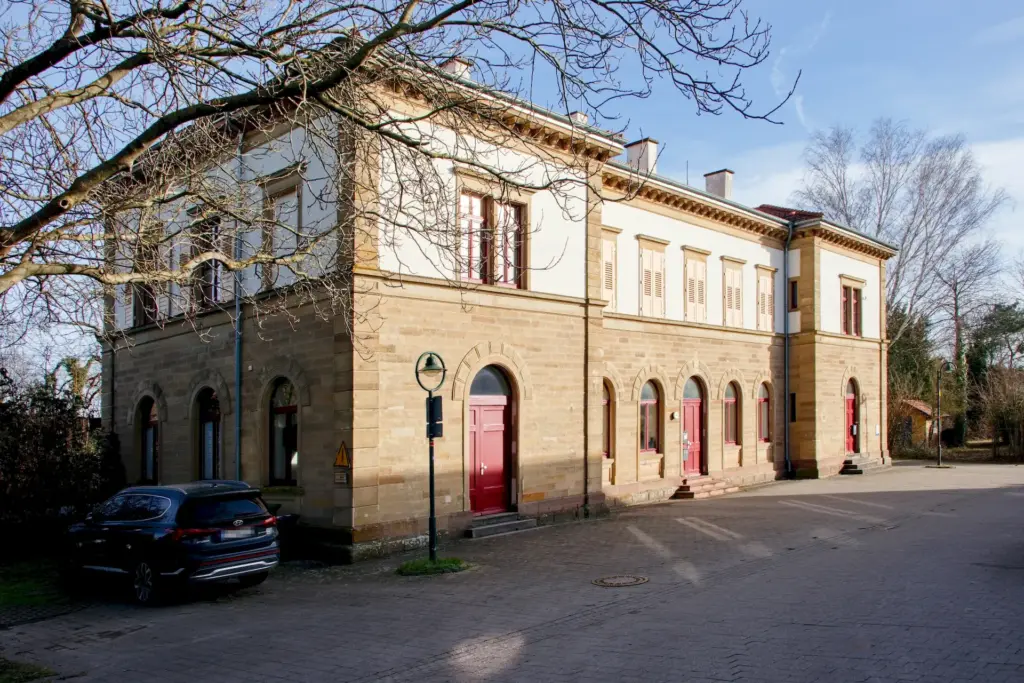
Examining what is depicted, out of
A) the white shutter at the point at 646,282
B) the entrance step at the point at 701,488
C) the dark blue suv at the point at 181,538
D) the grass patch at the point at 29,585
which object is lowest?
the grass patch at the point at 29,585

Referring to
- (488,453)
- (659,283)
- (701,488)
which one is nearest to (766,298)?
(659,283)

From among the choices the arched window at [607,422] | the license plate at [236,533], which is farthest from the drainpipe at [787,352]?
the license plate at [236,533]

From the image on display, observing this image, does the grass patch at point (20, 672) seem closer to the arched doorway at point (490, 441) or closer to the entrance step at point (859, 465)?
the arched doorway at point (490, 441)

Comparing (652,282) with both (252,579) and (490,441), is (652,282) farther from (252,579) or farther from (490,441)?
(252,579)

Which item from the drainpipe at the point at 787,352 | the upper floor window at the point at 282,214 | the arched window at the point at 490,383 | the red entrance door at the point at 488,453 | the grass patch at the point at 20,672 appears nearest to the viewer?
the grass patch at the point at 20,672

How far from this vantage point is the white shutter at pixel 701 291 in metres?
24.8

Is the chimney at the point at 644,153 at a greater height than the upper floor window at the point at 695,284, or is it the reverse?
the chimney at the point at 644,153

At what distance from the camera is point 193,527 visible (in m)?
11.5

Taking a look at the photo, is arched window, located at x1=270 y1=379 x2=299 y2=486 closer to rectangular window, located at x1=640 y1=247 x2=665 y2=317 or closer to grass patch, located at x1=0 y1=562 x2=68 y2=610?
grass patch, located at x1=0 y1=562 x2=68 y2=610

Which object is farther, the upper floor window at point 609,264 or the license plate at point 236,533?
the upper floor window at point 609,264

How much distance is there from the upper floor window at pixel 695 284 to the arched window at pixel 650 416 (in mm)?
2709

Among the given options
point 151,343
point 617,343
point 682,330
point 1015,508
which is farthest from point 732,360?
point 151,343

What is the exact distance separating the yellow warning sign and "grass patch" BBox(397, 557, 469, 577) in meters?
2.03

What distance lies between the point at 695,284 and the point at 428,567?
47.5 feet
